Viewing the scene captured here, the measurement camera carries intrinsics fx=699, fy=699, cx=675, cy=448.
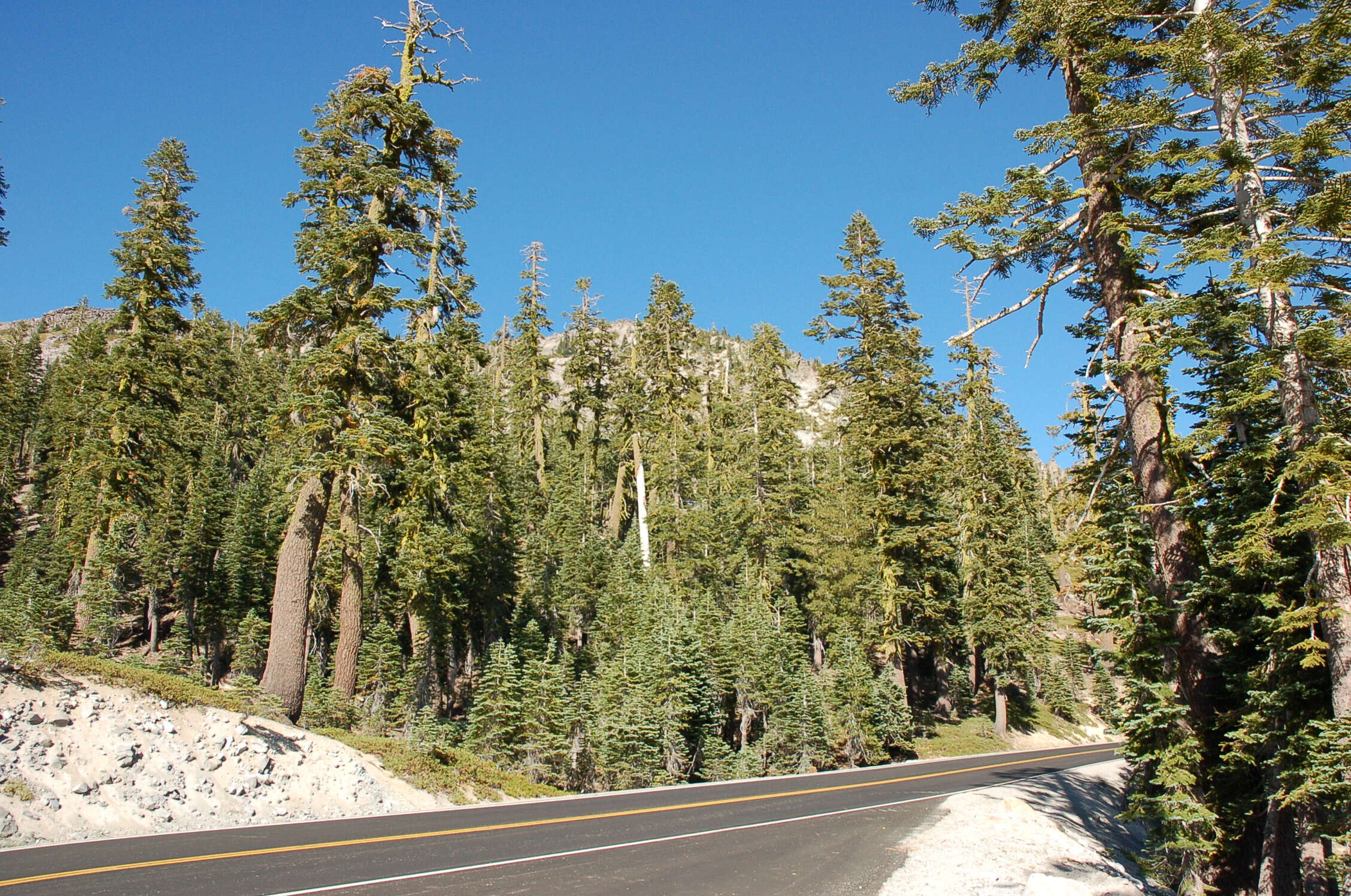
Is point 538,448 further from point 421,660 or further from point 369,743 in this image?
point 369,743

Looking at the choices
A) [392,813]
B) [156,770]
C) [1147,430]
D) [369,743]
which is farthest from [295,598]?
[1147,430]

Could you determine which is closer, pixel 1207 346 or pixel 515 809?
pixel 1207 346

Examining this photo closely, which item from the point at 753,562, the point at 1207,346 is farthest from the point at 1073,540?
the point at 753,562

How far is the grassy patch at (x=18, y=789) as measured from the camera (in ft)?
30.3

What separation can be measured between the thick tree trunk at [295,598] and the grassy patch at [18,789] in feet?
15.8

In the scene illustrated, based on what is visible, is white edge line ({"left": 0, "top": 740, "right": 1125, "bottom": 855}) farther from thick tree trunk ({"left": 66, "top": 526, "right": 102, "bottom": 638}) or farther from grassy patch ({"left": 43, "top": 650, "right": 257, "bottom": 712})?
thick tree trunk ({"left": 66, "top": 526, "right": 102, "bottom": 638})

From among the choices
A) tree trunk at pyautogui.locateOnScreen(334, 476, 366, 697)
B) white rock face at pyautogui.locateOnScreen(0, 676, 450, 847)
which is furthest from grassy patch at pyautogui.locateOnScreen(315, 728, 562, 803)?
tree trunk at pyautogui.locateOnScreen(334, 476, 366, 697)

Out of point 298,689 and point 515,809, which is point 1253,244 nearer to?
point 515,809

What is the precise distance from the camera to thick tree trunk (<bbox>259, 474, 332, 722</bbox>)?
14625mm

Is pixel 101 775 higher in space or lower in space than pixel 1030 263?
lower

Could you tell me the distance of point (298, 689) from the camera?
14852mm

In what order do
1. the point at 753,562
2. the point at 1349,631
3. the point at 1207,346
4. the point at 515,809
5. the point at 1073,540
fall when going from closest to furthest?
the point at 1349,631 → the point at 1207,346 → the point at 1073,540 → the point at 515,809 → the point at 753,562

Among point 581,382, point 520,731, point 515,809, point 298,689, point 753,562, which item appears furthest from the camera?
point 581,382

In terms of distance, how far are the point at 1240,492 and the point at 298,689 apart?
17.4 metres
